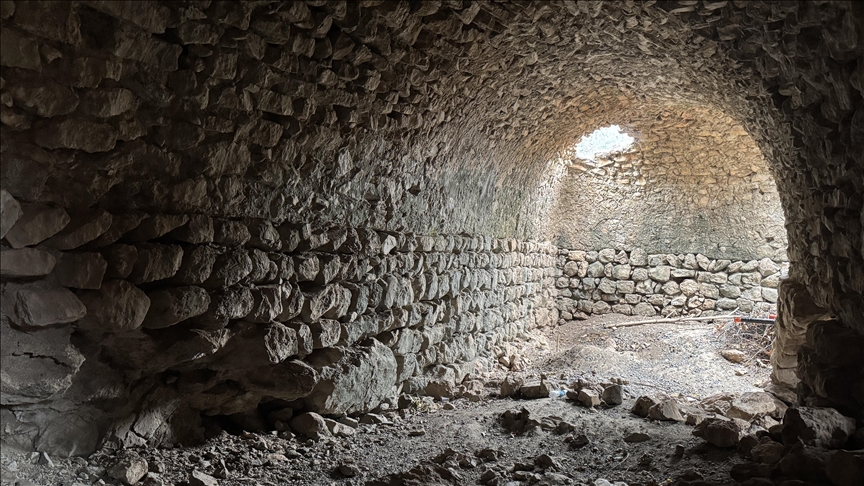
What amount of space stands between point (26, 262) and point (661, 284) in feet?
27.1

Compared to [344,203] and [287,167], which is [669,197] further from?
[287,167]

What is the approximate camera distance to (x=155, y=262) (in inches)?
94.5

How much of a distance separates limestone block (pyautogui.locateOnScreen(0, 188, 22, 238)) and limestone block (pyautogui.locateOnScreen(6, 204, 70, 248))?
3 centimetres

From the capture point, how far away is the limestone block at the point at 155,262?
236 cm

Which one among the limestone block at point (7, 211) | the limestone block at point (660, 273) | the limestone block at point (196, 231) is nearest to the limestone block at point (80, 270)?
the limestone block at point (7, 211)

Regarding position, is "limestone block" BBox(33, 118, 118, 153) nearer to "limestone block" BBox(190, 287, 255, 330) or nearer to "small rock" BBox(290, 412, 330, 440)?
"limestone block" BBox(190, 287, 255, 330)

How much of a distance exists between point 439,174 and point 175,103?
95.5 inches

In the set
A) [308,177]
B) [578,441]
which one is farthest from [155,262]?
[578,441]

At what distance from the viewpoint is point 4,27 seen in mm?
1736

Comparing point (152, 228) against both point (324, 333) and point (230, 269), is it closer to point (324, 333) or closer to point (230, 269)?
point (230, 269)

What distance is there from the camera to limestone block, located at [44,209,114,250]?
2102 millimetres

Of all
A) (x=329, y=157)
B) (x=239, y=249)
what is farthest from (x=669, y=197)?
(x=239, y=249)

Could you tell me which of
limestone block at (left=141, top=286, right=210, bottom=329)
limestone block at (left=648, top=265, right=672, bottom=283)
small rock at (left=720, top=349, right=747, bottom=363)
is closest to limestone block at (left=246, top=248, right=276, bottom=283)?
limestone block at (left=141, top=286, right=210, bottom=329)

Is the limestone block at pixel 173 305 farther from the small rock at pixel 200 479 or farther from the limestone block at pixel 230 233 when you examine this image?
the small rock at pixel 200 479
